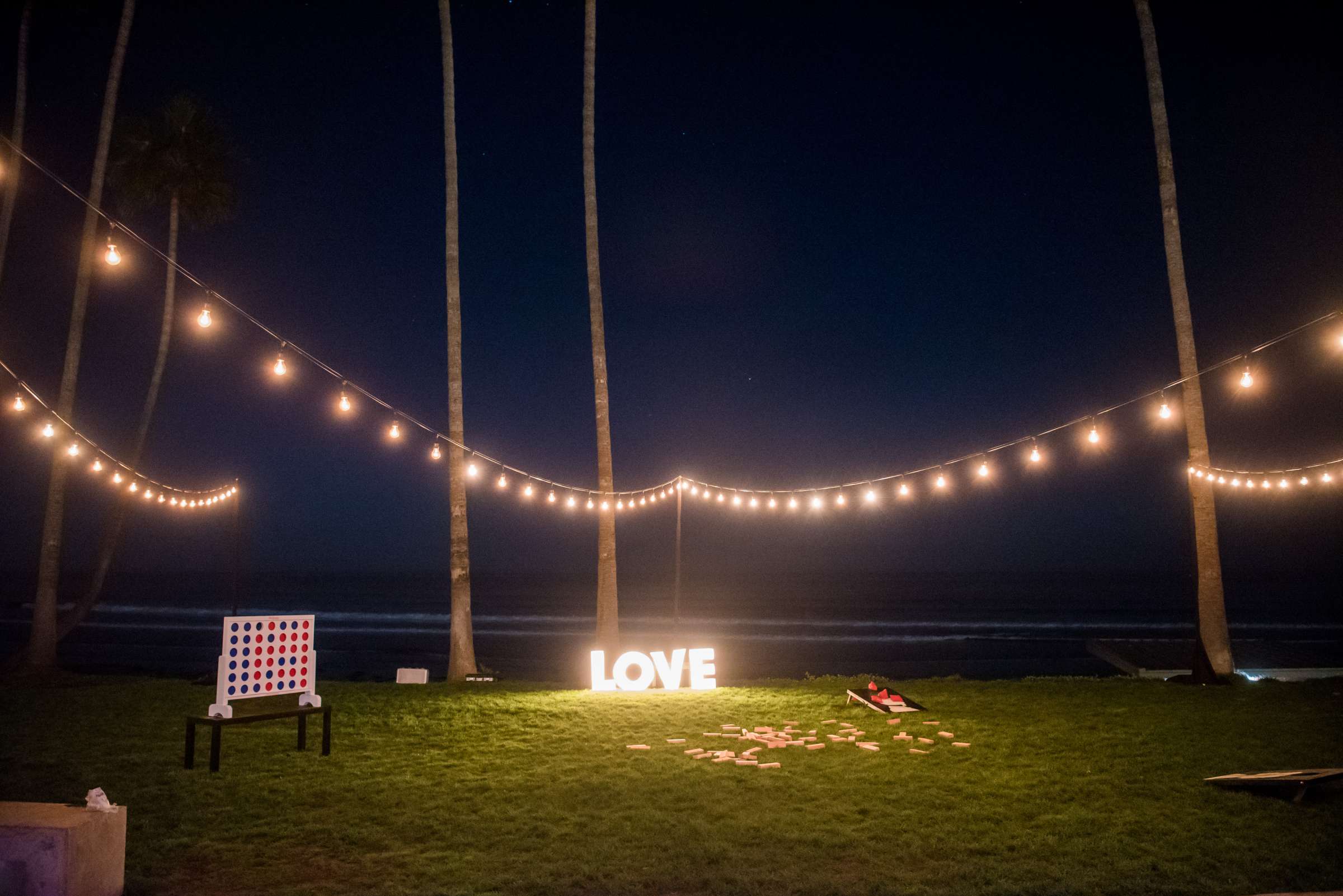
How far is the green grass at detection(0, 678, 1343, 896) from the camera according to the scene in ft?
14.8

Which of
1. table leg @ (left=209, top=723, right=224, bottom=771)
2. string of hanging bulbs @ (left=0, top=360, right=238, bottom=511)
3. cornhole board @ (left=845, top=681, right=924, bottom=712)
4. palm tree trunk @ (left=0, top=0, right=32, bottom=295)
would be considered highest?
palm tree trunk @ (left=0, top=0, right=32, bottom=295)

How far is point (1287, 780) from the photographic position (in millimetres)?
5703

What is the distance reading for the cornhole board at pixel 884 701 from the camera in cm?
916

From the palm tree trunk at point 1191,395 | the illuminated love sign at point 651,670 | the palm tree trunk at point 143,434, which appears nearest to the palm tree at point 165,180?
the palm tree trunk at point 143,434

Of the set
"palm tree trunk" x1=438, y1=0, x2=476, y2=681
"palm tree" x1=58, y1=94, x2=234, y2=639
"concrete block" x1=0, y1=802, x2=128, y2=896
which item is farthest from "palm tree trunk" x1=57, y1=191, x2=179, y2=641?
"concrete block" x1=0, y1=802, x2=128, y2=896

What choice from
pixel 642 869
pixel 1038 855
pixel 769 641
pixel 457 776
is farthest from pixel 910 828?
pixel 769 641

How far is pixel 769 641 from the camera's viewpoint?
110ft

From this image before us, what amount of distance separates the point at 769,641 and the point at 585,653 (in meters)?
10.3

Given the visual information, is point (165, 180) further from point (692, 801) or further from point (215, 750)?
point (692, 801)

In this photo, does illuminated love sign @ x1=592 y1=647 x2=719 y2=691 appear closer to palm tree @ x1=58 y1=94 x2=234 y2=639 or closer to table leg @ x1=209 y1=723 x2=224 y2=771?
table leg @ x1=209 y1=723 x2=224 y2=771

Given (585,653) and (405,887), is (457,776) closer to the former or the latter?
(405,887)

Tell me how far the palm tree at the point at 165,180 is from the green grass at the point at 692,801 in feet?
26.2

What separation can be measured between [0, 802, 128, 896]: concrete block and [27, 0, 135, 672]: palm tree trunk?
38.9 ft

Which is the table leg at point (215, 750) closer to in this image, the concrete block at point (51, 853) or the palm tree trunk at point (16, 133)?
the concrete block at point (51, 853)
